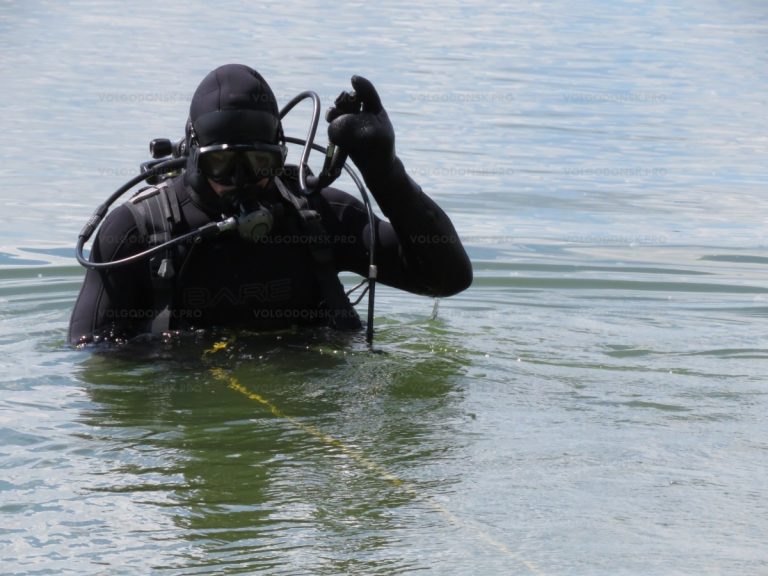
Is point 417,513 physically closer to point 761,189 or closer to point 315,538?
point 315,538

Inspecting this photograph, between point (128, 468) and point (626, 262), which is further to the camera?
point (626, 262)

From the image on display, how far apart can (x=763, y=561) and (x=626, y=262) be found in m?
4.00

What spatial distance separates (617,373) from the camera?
15.0 ft

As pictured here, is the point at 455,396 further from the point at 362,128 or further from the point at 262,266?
the point at 362,128

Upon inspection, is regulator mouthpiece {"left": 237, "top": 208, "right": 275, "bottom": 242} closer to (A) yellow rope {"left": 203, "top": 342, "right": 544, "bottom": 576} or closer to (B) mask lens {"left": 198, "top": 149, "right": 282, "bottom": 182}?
(B) mask lens {"left": 198, "top": 149, "right": 282, "bottom": 182}

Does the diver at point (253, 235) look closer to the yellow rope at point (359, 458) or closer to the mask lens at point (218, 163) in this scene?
the mask lens at point (218, 163)

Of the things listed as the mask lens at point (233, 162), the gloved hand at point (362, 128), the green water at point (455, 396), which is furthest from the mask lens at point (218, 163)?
the green water at point (455, 396)

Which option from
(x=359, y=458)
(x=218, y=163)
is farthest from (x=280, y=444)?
(x=218, y=163)

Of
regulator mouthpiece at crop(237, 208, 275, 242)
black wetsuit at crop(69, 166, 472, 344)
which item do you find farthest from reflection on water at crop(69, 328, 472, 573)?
regulator mouthpiece at crop(237, 208, 275, 242)

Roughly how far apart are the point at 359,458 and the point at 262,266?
100 cm

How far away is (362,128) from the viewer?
4094 mm

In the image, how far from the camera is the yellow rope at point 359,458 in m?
3.04

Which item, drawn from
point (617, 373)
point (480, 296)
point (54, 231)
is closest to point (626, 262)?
point (480, 296)

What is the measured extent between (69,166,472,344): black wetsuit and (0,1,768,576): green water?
12 cm
